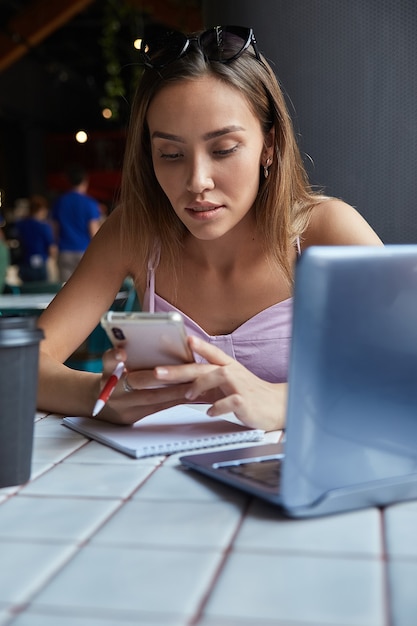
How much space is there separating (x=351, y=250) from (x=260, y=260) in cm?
113

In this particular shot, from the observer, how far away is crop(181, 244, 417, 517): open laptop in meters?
0.75

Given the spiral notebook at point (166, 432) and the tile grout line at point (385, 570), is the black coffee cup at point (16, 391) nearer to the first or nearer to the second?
the spiral notebook at point (166, 432)

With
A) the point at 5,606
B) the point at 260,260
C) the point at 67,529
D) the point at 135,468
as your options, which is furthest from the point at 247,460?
the point at 260,260

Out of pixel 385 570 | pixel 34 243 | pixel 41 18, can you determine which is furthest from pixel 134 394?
pixel 41 18

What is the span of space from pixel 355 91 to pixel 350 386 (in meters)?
1.63

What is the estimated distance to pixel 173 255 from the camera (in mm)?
1924

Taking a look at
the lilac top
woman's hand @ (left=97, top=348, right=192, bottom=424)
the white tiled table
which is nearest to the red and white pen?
woman's hand @ (left=97, top=348, right=192, bottom=424)

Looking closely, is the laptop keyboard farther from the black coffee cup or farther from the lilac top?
the lilac top

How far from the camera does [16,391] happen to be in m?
0.89

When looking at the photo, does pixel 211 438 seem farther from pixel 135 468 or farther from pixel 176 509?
pixel 176 509

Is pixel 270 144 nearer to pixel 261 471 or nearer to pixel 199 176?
pixel 199 176

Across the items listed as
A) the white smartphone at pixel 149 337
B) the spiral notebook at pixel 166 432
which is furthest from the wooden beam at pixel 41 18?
the white smartphone at pixel 149 337

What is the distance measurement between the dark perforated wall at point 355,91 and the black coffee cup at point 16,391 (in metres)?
1.54

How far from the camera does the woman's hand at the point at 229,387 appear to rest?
1117 millimetres
